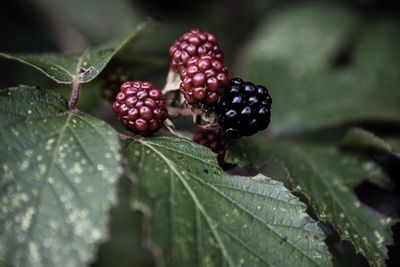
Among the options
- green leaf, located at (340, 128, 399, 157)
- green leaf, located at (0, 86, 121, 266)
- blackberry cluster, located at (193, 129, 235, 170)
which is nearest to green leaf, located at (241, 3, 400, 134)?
green leaf, located at (340, 128, 399, 157)

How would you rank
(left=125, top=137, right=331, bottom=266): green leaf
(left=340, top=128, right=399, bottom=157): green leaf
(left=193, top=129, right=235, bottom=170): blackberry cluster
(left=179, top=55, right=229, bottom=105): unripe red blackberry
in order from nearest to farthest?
1. (left=125, top=137, right=331, bottom=266): green leaf
2. (left=179, top=55, right=229, bottom=105): unripe red blackberry
3. (left=193, top=129, right=235, bottom=170): blackberry cluster
4. (left=340, top=128, right=399, bottom=157): green leaf

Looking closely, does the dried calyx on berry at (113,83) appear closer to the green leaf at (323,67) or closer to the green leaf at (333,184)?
the green leaf at (333,184)

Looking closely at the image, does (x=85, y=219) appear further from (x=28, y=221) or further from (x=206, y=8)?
(x=206, y=8)

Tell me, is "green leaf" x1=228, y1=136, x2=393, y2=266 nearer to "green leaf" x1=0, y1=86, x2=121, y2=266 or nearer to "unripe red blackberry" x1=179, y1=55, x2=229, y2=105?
"unripe red blackberry" x1=179, y1=55, x2=229, y2=105

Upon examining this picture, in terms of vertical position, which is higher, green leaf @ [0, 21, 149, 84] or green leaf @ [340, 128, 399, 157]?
green leaf @ [0, 21, 149, 84]

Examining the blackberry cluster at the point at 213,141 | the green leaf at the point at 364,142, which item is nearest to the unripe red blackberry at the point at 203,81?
the blackberry cluster at the point at 213,141

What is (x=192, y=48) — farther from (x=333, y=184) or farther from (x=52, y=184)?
(x=333, y=184)
